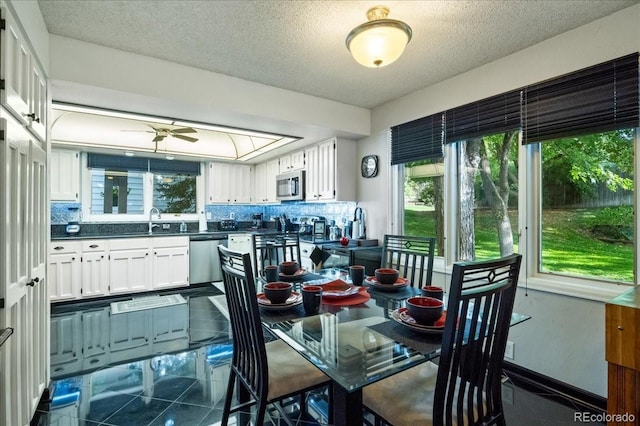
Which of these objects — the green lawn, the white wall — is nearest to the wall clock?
the white wall

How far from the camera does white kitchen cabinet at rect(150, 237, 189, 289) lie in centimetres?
461

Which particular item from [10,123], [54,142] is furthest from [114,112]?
[54,142]

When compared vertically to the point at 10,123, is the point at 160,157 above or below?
above

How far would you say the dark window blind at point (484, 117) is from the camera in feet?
8.05

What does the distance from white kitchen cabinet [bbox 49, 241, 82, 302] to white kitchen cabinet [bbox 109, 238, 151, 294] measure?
1.18 ft

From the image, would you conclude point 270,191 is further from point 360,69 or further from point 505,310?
point 505,310

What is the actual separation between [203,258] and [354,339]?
4223 millimetres

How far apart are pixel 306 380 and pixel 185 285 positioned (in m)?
3.87

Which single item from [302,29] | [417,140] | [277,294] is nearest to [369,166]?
[417,140]

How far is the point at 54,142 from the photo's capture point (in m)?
4.17

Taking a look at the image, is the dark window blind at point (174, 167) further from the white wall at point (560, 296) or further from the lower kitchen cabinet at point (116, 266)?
the white wall at point (560, 296)

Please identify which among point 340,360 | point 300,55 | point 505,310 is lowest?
point 340,360

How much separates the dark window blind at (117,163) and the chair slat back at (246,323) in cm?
435

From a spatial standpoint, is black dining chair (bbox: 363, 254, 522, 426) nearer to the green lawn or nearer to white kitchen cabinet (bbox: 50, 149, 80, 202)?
the green lawn
